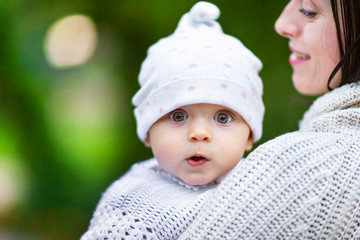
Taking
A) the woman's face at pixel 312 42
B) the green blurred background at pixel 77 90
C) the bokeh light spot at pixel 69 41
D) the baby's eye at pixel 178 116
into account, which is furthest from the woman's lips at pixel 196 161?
the bokeh light spot at pixel 69 41

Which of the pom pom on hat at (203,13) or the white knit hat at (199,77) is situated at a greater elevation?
the pom pom on hat at (203,13)

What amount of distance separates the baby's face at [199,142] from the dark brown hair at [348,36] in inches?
13.6

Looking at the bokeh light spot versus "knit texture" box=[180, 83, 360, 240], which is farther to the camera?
the bokeh light spot

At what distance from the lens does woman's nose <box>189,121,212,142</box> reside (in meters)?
1.26

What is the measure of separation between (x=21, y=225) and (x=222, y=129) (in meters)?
2.48

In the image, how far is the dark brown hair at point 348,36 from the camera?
121 cm

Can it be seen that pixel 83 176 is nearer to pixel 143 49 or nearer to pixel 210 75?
pixel 143 49

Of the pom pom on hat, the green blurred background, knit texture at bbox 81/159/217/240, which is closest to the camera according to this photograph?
knit texture at bbox 81/159/217/240

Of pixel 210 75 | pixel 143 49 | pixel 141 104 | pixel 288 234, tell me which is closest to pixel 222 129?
pixel 210 75

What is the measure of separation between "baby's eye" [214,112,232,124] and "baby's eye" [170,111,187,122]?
0.10 meters

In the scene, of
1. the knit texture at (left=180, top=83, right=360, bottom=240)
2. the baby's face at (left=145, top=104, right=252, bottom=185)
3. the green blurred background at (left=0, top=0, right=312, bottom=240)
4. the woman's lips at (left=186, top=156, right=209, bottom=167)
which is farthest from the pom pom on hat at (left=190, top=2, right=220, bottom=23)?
the green blurred background at (left=0, top=0, right=312, bottom=240)

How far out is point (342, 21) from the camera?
124 cm

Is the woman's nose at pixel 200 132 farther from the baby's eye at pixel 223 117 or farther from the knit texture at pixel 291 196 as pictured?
the knit texture at pixel 291 196

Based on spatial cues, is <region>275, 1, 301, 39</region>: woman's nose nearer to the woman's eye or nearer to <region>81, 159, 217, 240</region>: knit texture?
the woman's eye
